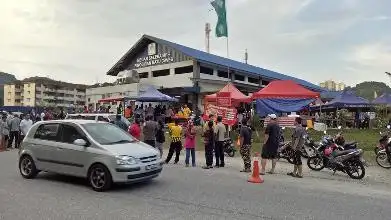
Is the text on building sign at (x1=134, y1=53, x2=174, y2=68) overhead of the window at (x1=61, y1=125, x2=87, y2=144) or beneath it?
overhead

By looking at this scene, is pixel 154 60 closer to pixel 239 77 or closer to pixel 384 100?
pixel 239 77

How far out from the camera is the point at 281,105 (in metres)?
23.5

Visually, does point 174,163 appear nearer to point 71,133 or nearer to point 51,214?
point 71,133

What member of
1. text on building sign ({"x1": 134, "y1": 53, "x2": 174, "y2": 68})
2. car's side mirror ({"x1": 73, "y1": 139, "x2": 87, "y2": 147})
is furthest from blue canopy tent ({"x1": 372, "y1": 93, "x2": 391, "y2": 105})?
car's side mirror ({"x1": 73, "y1": 139, "x2": 87, "y2": 147})

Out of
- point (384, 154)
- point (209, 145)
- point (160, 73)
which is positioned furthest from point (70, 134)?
point (160, 73)

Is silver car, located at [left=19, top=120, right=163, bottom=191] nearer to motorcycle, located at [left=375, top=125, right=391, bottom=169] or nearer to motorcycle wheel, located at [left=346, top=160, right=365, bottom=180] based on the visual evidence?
motorcycle wheel, located at [left=346, top=160, right=365, bottom=180]

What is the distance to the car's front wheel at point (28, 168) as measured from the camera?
1098 centimetres

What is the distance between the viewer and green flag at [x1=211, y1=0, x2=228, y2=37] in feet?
89.2

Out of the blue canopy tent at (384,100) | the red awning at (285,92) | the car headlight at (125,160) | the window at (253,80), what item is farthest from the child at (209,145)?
the window at (253,80)

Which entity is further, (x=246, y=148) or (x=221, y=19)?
(x=221, y=19)

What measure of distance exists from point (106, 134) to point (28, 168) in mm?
2479

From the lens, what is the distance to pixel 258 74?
4644cm

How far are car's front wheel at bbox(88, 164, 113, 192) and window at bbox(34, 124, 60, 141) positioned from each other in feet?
5.22

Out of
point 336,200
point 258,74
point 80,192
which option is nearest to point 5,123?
point 80,192
